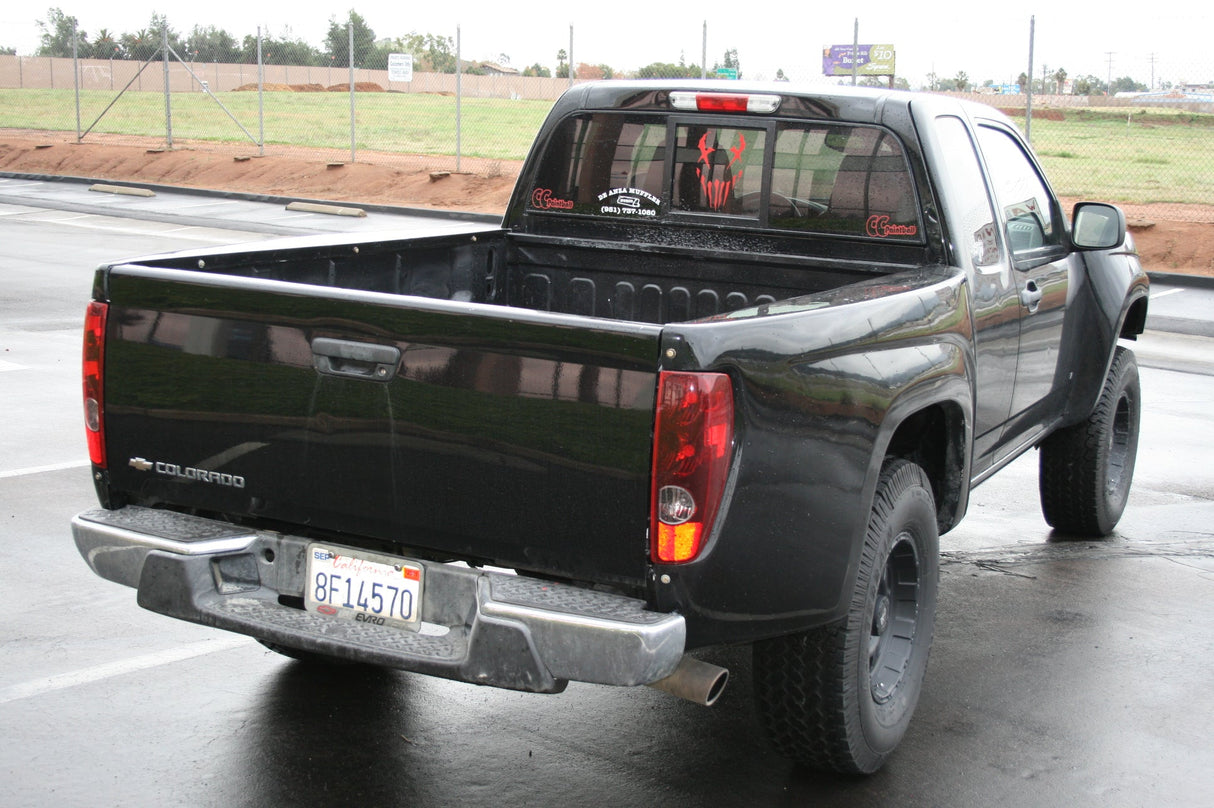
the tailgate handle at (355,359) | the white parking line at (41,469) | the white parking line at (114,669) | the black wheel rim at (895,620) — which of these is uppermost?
the tailgate handle at (355,359)

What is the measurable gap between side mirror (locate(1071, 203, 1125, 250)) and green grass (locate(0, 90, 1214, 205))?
16.9 meters

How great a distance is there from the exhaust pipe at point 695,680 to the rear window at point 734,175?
1913 millimetres

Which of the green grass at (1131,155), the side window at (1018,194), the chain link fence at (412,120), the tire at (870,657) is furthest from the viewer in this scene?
the chain link fence at (412,120)

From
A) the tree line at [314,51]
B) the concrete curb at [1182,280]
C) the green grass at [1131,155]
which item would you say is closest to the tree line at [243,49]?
the tree line at [314,51]

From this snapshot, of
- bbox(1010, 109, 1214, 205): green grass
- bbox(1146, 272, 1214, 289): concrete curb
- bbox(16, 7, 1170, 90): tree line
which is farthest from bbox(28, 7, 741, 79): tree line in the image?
bbox(1146, 272, 1214, 289): concrete curb

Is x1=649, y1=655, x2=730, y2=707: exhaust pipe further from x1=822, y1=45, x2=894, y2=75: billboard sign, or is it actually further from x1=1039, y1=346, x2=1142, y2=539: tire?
x1=822, y1=45, x2=894, y2=75: billboard sign

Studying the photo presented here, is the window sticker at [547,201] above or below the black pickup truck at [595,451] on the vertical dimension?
above

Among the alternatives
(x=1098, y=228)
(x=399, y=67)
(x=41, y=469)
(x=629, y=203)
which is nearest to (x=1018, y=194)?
(x=1098, y=228)

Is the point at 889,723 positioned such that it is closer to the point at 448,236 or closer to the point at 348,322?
the point at 348,322

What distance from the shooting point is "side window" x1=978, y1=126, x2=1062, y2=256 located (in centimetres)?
508

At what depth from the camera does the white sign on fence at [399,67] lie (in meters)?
26.9

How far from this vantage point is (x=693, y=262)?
4949 millimetres

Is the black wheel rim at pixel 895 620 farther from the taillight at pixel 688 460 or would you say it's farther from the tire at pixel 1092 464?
the tire at pixel 1092 464

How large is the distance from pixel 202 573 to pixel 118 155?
1075 inches
